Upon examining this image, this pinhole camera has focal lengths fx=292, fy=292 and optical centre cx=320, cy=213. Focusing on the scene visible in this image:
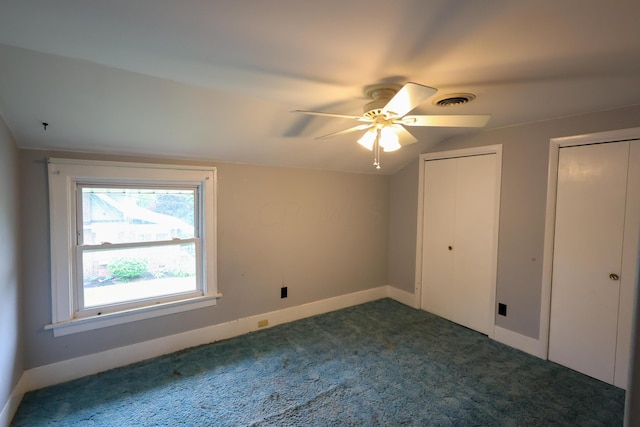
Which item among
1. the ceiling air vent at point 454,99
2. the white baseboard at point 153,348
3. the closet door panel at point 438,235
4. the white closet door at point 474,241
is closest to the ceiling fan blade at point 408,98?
the ceiling air vent at point 454,99

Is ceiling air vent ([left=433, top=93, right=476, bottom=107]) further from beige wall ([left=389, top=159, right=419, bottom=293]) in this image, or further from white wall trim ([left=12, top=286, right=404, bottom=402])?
white wall trim ([left=12, top=286, right=404, bottom=402])

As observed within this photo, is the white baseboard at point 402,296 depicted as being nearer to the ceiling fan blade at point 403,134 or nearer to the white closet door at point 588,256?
the white closet door at point 588,256

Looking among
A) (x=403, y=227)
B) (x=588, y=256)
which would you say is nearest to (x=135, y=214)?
(x=403, y=227)

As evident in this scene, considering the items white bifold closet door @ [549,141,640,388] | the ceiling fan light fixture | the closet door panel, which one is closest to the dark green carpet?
white bifold closet door @ [549,141,640,388]

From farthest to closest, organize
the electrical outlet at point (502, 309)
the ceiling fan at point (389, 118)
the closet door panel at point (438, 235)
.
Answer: the closet door panel at point (438, 235) → the electrical outlet at point (502, 309) → the ceiling fan at point (389, 118)

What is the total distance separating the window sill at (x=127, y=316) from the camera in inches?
89.1

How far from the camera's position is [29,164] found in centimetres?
212

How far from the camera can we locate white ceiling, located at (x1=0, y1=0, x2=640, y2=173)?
1.12 meters

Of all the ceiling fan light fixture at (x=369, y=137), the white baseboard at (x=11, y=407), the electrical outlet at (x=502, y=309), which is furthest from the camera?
the electrical outlet at (x=502, y=309)

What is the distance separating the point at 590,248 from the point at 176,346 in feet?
12.0

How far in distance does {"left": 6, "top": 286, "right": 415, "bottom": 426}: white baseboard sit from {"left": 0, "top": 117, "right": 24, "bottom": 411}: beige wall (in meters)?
0.12

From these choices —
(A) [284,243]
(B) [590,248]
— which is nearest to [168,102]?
(A) [284,243]

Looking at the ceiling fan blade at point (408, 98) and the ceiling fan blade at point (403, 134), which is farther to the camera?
the ceiling fan blade at point (403, 134)

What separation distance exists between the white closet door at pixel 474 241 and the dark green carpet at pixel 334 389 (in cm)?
37
